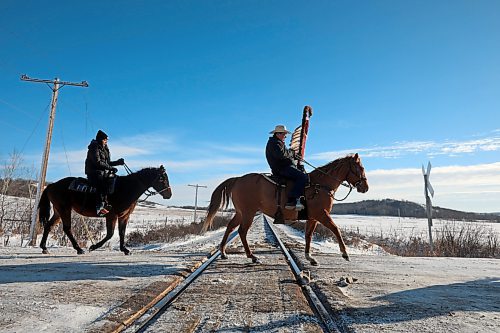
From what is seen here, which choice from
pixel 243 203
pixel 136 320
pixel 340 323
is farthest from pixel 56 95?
pixel 340 323

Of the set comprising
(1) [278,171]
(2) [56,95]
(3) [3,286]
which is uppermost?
(2) [56,95]

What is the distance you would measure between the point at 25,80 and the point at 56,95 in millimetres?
1576

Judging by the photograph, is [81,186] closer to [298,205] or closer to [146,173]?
[146,173]

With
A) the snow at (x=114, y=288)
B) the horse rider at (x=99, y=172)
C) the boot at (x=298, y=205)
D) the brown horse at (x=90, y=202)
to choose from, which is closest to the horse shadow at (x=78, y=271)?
the snow at (x=114, y=288)

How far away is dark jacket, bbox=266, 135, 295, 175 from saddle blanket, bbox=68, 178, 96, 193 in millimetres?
4243

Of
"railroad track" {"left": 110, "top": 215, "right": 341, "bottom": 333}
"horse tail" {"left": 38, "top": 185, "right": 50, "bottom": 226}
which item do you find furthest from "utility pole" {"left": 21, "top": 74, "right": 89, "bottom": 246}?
"railroad track" {"left": 110, "top": 215, "right": 341, "bottom": 333}

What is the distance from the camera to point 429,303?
4117mm

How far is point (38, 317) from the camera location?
3.33 m

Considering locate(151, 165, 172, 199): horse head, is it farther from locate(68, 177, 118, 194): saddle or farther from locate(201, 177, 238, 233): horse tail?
locate(201, 177, 238, 233): horse tail

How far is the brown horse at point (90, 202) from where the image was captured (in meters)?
8.75

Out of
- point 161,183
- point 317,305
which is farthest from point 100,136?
point 317,305

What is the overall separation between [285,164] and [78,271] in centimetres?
430

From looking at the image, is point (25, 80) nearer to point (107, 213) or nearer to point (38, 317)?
point (107, 213)

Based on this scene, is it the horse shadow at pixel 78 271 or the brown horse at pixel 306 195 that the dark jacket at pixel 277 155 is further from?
the horse shadow at pixel 78 271
